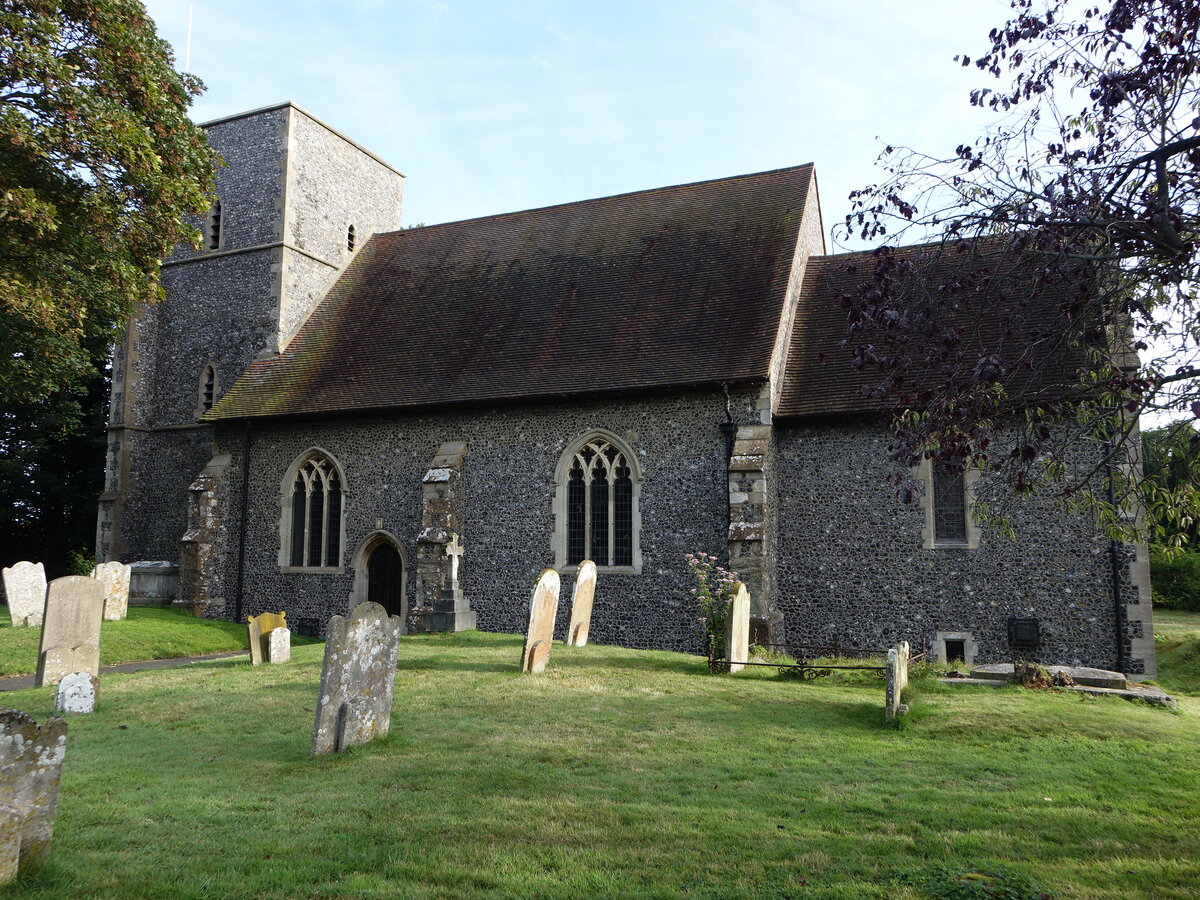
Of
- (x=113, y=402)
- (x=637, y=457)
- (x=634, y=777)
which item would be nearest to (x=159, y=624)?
(x=113, y=402)

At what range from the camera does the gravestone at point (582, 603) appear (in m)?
13.3

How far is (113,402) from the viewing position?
73.0ft

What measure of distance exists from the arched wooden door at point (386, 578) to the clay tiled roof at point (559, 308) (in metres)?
3.12

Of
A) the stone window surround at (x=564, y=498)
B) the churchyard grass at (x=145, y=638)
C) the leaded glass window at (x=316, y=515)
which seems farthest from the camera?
the leaded glass window at (x=316, y=515)

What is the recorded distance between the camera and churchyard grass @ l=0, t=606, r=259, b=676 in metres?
13.4

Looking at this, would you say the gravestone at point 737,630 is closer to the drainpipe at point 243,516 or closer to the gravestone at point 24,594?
the drainpipe at point 243,516

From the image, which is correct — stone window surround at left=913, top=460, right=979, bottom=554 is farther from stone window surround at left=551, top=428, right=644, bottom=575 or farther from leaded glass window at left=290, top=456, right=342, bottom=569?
leaded glass window at left=290, top=456, right=342, bottom=569

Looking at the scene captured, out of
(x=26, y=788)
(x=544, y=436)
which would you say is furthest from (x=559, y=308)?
(x=26, y=788)

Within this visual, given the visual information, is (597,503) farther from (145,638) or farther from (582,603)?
(145,638)

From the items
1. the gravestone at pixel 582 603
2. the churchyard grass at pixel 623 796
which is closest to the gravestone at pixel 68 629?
the churchyard grass at pixel 623 796

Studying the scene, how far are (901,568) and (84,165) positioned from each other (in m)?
14.7

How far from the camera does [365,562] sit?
60.4ft

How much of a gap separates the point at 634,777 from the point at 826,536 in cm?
968

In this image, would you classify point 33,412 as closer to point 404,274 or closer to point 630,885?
point 404,274
